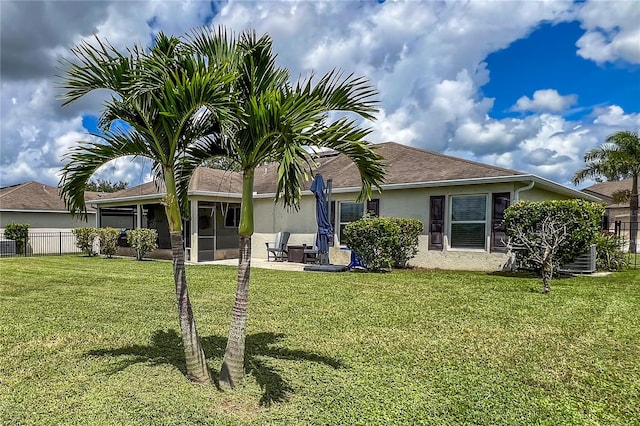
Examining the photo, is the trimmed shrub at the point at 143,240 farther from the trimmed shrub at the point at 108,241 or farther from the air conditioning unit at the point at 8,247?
the air conditioning unit at the point at 8,247

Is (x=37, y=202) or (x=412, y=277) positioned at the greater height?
(x=37, y=202)

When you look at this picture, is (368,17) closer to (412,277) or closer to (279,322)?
(412,277)

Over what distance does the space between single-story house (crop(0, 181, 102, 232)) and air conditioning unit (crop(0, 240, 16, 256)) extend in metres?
3.51

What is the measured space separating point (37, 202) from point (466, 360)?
97.5ft

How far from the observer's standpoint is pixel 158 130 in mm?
3719

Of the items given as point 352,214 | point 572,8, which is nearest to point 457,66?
point 572,8

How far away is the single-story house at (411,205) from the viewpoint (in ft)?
39.0

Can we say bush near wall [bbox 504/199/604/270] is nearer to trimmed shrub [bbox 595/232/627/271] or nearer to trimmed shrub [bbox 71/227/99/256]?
trimmed shrub [bbox 595/232/627/271]

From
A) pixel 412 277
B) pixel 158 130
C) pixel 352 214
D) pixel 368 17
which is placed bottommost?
pixel 412 277

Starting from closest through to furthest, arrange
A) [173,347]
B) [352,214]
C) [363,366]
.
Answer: [363,366], [173,347], [352,214]

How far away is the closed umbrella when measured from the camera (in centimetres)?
1241

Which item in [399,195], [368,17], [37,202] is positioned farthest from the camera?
[37,202]

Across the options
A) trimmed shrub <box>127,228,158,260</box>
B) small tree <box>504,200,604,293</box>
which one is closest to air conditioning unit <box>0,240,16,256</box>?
trimmed shrub <box>127,228,158,260</box>

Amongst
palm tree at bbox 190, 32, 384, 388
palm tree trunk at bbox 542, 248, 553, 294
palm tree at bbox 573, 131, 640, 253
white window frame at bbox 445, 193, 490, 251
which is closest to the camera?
palm tree at bbox 190, 32, 384, 388
